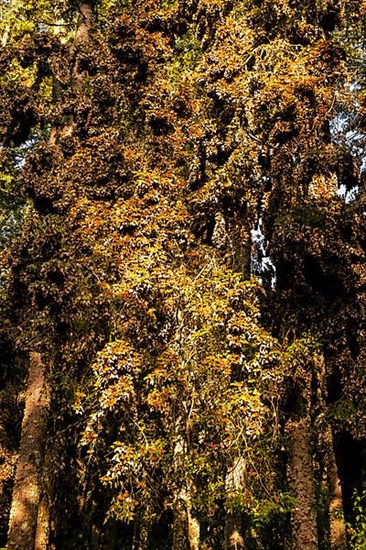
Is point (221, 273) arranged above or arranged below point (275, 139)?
below

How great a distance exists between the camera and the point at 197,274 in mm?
11234

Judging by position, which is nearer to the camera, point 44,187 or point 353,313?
point 353,313

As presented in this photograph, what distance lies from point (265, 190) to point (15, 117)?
5.45 meters

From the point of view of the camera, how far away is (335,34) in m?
15.5

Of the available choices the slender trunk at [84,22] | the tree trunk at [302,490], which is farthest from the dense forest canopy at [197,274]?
the slender trunk at [84,22]

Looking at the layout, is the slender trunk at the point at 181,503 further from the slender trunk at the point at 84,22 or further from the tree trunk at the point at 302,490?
the slender trunk at the point at 84,22

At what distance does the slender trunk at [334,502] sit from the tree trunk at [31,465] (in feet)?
18.3

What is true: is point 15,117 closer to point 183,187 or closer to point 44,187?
point 44,187

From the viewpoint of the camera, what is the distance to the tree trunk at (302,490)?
33.7ft

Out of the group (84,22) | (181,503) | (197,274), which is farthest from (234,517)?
(84,22)

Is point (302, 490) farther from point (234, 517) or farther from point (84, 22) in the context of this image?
point (84, 22)

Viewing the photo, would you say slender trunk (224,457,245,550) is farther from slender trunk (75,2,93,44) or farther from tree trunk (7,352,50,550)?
slender trunk (75,2,93,44)

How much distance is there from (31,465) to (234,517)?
3656mm

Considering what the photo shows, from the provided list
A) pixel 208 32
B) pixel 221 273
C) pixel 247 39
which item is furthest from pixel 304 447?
pixel 208 32
